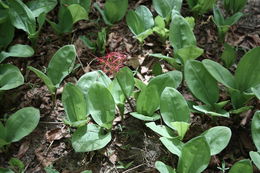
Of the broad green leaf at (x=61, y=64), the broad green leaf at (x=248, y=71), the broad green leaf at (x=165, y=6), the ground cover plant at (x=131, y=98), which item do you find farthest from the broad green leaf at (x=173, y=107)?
the broad green leaf at (x=165, y=6)

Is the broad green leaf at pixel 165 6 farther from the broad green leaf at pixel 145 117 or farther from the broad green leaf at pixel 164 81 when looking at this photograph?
the broad green leaf at pixel 145 117

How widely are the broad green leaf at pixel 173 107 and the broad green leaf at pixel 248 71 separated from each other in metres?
0.33

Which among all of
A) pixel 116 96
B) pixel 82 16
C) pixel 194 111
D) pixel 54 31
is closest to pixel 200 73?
pixel 194 111

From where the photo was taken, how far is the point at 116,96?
6.23 feet

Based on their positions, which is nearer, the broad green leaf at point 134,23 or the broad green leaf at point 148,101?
A: the broad green leaf at point 148,101

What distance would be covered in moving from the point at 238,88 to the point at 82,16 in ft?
3.50

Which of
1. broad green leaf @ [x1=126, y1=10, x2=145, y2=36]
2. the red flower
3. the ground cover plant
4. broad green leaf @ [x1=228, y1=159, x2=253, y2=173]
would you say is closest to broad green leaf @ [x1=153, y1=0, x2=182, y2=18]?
the ground cover plant

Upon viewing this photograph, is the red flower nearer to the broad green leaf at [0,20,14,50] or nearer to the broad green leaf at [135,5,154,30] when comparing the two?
the broad green leaf at [135,5,154,30]

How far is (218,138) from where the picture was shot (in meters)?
1.68

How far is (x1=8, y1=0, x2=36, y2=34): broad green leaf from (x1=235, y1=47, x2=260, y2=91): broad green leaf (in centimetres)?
125

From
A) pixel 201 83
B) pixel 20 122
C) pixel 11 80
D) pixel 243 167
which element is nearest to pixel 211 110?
pixel 201 83

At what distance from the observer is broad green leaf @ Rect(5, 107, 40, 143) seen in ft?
5.97

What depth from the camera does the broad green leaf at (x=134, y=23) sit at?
7.28 feet

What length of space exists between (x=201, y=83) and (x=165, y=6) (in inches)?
26.6
